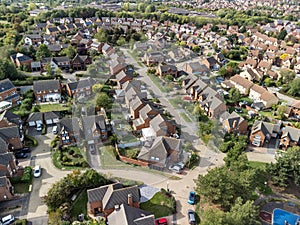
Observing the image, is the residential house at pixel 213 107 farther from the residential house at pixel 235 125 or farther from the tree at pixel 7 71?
the tree at pixel 7 71

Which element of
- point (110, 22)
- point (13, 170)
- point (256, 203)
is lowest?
point (256, 203)

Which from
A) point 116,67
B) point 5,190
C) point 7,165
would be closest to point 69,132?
point 7,165

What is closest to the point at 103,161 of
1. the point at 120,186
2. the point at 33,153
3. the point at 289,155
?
the point at 120,186

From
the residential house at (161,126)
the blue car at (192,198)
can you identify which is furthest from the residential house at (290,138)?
the blue car at (192,198)

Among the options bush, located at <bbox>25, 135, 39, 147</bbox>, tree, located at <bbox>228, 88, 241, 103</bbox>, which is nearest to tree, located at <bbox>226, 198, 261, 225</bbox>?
bush, located at <bbox>25, 135, 39, 147</bbox>

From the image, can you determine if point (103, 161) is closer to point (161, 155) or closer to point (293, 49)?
point (161, 155)

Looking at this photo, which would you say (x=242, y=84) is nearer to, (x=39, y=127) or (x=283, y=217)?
(x=283, y=217)
